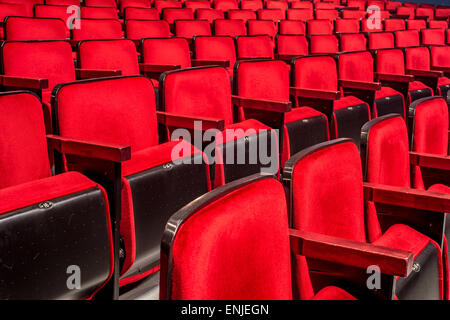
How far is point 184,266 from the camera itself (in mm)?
139

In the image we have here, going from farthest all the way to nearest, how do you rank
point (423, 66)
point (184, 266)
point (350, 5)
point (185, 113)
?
point (350, 5)
point (423, 66)
point (185, 113)
point (184, 266)

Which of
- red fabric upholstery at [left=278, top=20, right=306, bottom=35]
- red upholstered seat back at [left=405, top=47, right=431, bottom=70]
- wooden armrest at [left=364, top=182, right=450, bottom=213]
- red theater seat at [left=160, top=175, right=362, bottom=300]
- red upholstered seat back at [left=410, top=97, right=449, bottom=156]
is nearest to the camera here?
red theater seat at [left=160, top=175, right=362, bottom=300]

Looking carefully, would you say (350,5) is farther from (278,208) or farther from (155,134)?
(278,208)

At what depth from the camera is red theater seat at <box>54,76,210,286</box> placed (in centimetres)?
26

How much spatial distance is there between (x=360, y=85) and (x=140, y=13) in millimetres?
439

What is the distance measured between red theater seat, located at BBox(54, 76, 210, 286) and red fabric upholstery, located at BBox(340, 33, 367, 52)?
50 centimetres

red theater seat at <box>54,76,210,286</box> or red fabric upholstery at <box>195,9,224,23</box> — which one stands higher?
red fabric upholstery at <box>195,9,224,23</box>

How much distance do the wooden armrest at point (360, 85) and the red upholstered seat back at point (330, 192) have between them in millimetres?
285

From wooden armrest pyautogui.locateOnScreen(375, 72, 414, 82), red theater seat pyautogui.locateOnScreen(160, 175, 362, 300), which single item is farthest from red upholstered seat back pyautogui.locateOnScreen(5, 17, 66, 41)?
red theater seat pyautogui.locateOnScreen(160, 175, 362, 300)

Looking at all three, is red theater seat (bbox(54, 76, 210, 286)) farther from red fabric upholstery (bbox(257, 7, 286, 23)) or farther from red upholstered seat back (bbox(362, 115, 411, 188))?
red fabric upholstery (bbox(257, 7, 286, 23))

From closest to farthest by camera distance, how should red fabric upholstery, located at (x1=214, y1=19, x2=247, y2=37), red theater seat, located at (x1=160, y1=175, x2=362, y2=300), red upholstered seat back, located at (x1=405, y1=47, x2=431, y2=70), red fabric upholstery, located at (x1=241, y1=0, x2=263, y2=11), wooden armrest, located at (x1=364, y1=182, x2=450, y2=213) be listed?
1. red theater seat, located at (x1=160, y1=175, x2=362, y2=300)
2. wooden armrest, located at (x1=364, y1=182, x2=450, y2=213)
3. red upholstered seat back, located at (x1=405, y1=47, x2=431, y2=70)
4. red fabric upholstery, located at (x1=214, y1=19, x2=247, y2=37)
5. red fabric upholstery, located at (x1=241, y1=0, x2=263, y2=11)

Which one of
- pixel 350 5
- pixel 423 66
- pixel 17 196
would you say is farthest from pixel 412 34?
pixel 17 196

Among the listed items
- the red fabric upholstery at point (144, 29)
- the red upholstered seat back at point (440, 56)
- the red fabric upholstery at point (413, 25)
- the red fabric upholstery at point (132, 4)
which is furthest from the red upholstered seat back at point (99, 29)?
the red fabric upholstery at point (413, 25)

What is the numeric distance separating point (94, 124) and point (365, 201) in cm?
17
